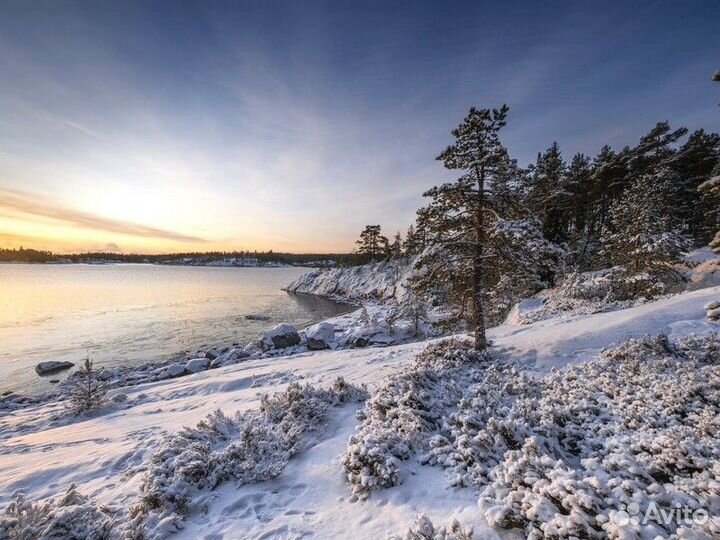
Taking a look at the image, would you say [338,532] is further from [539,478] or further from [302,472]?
[539,478]

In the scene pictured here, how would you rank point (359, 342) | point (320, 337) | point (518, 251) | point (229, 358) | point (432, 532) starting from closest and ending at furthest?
point (432, 532)
point (518, 251)
point (229, 358)
point (359, 342)
point (320, 337)

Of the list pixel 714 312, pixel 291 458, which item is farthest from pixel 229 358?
pixel 714 312

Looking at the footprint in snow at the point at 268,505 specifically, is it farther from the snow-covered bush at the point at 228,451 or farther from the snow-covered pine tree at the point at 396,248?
the snow-covered pine tree at the point at 396,248

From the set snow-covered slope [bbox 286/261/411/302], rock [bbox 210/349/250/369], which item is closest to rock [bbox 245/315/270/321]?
rock [bbox 210/349/250/369]

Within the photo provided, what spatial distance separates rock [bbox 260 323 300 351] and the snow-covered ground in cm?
912

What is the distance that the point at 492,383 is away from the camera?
870 cm

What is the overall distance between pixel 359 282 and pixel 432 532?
59358 millimetres

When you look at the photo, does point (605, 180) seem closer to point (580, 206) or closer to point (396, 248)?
point (580, 206)

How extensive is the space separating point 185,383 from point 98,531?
11469mm

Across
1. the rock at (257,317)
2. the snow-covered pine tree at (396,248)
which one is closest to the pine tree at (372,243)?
the snow-covered pine tree at (396,248)

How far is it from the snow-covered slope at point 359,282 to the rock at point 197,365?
3088 cm

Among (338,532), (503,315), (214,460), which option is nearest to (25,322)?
(214,460)

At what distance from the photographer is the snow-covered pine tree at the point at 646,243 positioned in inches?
703

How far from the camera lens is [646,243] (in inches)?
730
